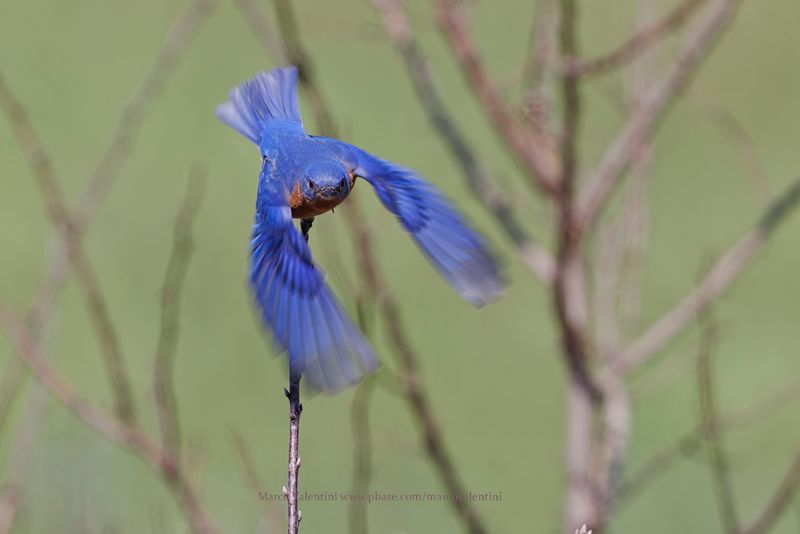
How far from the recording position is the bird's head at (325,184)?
2154 millimetres

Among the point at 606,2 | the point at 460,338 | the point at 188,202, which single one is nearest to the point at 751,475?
the point at 460,338

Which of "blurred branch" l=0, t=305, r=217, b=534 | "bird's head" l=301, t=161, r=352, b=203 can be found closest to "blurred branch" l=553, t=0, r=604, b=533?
"bird's head" l=301, t=161, r=352, b=203

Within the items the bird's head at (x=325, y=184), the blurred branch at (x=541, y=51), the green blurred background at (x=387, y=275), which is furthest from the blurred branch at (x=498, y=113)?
the green blurred background at (x=387, y=275)

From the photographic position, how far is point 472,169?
3.05m

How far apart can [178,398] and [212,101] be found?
2.28 m

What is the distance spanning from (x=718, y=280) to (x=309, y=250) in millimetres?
1158

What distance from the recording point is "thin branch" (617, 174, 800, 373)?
2848mm

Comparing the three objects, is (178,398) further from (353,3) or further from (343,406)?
(353,3)

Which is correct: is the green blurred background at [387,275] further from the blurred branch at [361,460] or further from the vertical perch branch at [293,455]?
the vertical perch branch at [293,455]

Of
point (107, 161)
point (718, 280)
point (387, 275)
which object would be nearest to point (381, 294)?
point (107, 161)

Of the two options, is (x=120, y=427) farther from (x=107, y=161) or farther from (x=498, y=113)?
(x=498, y=113)

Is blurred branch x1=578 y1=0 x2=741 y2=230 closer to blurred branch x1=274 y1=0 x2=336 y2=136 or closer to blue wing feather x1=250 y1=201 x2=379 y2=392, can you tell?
blurred branch x1=274 y1=0 x2=336 y2=136

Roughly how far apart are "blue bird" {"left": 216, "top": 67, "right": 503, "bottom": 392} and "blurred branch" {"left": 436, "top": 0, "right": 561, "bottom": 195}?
43 centimetres

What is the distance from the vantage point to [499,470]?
5.70 m
